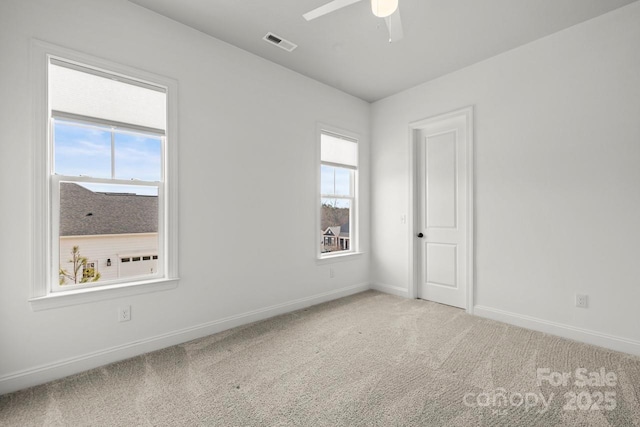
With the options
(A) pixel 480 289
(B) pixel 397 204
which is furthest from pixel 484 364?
(B) pixel 397 204

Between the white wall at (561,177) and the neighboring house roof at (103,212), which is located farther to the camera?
the white wall at (561,177)

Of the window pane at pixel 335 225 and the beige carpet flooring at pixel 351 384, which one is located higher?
the window pane at pixel 335 225

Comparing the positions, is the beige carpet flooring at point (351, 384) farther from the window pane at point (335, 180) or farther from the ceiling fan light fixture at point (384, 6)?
the ceiling fan light fixture at point (384, 6)

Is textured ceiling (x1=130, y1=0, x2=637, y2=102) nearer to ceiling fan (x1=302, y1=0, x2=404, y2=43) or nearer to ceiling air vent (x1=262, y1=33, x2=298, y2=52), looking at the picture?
ceiling air vent (x1=262, y1=33, x2=298, y2=52)

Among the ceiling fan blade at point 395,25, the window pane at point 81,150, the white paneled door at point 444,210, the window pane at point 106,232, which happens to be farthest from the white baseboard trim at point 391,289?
the window pane at point 81,150

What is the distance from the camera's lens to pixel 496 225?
3277mm

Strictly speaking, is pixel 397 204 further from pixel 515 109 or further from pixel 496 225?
pixel 515 109

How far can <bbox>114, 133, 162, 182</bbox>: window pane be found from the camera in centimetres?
243

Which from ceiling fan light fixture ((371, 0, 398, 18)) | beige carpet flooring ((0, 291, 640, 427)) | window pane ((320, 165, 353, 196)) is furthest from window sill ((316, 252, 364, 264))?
ceiling fan light fixture ((371, 0, 398, 18))

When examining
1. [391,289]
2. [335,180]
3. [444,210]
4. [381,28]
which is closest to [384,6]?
[381,28]

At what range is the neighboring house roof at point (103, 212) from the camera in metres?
Result: 2.23

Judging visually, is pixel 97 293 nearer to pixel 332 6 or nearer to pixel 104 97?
pixel 104 97

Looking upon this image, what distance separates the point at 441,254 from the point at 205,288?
9.56ft

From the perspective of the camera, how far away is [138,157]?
99.5 inches
